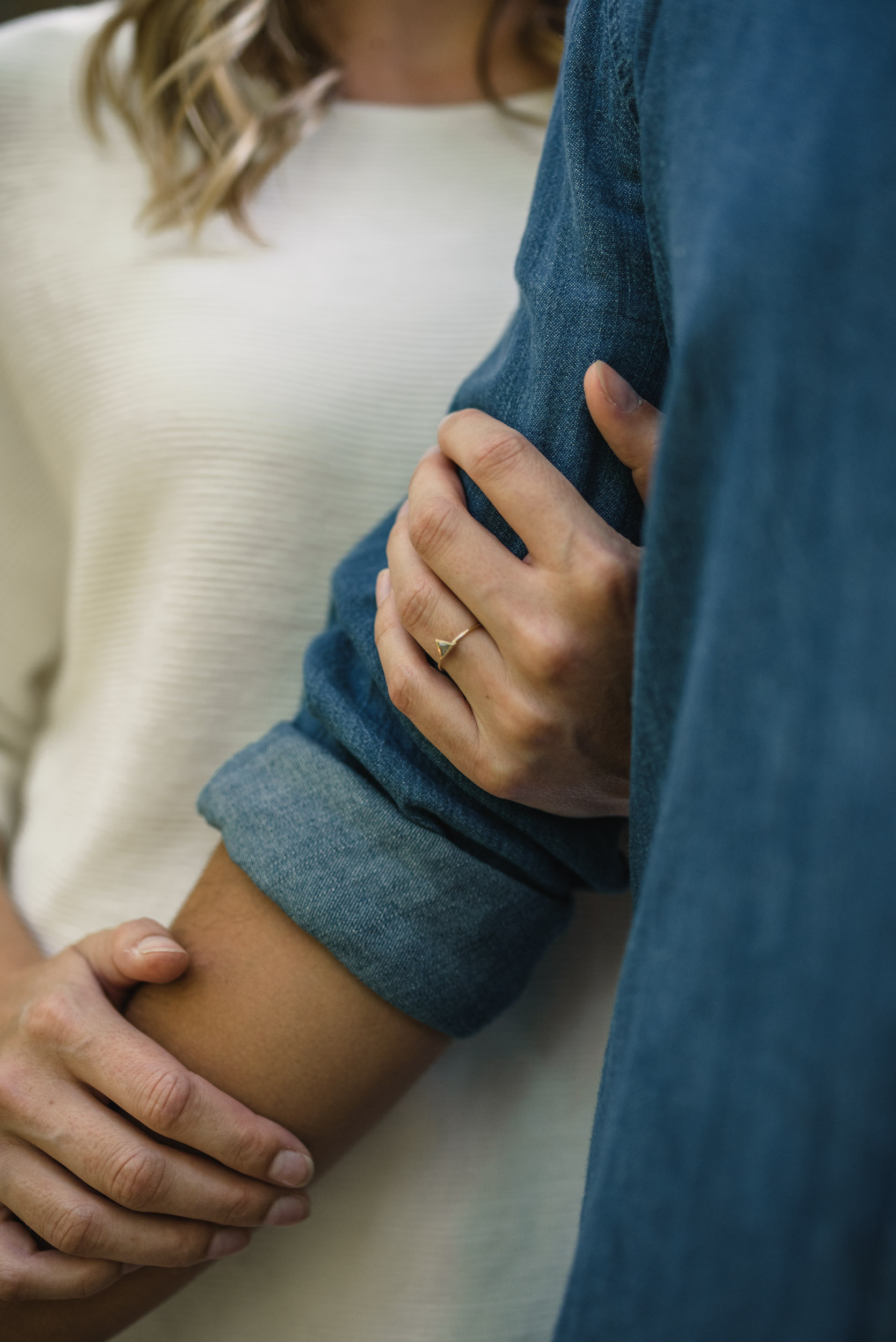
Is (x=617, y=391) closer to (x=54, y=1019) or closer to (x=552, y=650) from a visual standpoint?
(x=552, y=650)

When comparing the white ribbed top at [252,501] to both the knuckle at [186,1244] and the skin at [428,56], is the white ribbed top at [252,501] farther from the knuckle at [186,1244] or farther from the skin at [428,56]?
the knuckle at [186,1244]

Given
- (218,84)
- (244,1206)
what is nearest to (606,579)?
(244,1206)

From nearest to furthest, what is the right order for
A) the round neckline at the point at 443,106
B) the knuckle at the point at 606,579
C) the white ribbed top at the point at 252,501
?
the knuckle at the point at 606,579
the white ribbed top at the point at 252,501
the round neckline at the point at 443,106

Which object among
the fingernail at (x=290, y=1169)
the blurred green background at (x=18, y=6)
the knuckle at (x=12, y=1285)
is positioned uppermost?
the blurred green background at (x=18, y=6)

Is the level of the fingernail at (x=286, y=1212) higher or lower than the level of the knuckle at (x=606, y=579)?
lower

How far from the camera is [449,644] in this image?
0.49 meters

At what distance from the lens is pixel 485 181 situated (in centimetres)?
90

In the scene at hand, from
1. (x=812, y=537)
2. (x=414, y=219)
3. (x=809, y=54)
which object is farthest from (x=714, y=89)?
(x=414, y=219)

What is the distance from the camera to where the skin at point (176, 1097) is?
1.81 ft

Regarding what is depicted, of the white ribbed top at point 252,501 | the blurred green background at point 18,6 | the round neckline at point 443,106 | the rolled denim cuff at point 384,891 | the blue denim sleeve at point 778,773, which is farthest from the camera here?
the blurred green background at point 18,6

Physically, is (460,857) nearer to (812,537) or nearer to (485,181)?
(812,537)

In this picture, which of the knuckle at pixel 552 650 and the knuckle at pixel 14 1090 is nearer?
the knuckle at pixel 552 650

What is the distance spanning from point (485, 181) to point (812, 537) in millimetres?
779

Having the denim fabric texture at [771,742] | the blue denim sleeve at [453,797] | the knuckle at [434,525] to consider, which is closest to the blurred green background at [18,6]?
the blue denim sleeve at [453,797]
